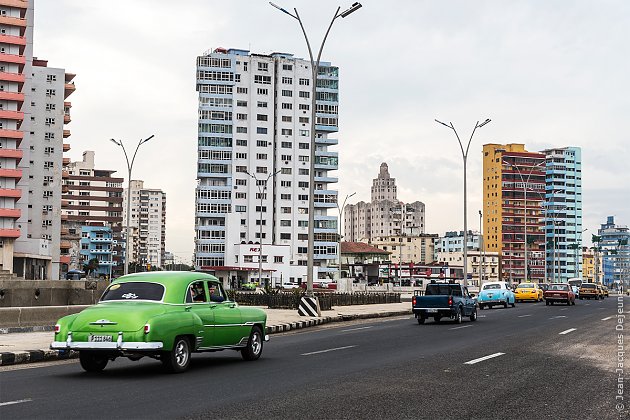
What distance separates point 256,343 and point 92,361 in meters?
3.48

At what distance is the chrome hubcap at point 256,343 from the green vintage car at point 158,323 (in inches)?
13.8

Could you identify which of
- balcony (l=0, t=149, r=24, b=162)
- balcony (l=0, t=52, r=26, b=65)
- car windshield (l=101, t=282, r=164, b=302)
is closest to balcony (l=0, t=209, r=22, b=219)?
balcony (l=0, t=149, r=24, b=162)

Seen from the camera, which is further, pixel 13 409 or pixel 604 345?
pixel 604 345

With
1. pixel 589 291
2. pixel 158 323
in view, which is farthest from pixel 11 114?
pixel 158 323

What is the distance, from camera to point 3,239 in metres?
91.7

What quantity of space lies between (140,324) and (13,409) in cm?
314

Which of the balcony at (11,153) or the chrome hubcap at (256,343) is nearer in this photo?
the chrome hubcap at (256,343)

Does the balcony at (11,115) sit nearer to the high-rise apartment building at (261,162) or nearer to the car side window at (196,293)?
the high-rise apartment building at (261,162)

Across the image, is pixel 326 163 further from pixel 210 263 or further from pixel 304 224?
pixel 210 263

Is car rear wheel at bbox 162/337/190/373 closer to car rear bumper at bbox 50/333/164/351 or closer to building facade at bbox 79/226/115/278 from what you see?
car rear bumper at bbox 50/333/164/351

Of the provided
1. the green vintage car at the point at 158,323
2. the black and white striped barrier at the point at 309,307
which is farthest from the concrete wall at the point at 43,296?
the green vintage car at the point at 158,323

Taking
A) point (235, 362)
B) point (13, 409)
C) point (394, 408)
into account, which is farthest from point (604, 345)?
point (13, 409)

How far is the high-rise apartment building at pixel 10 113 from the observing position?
92.2 m

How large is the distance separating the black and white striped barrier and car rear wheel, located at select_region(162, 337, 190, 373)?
19.0 metres
